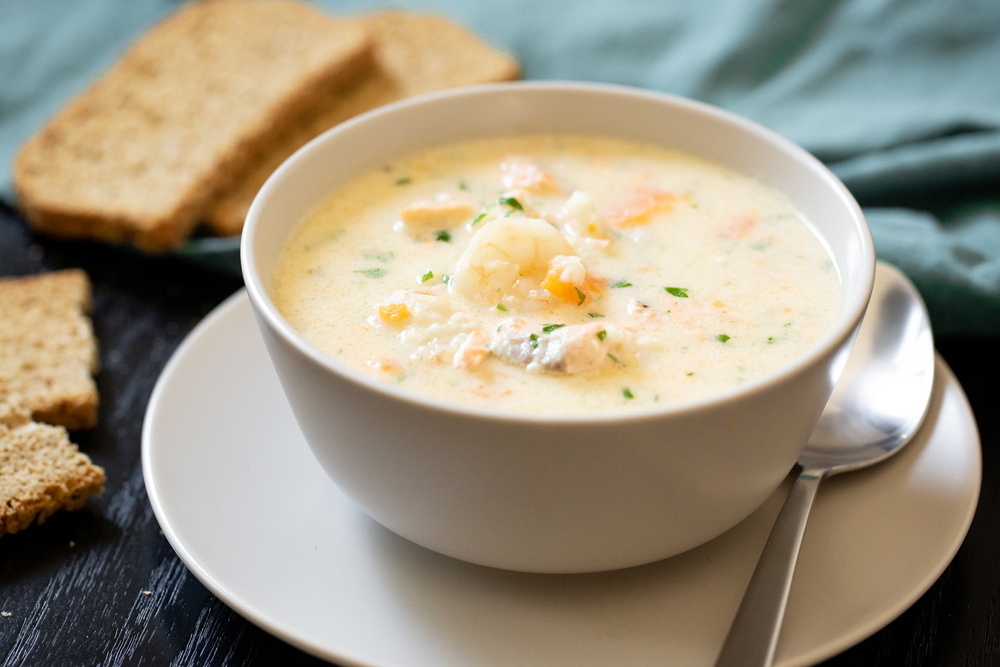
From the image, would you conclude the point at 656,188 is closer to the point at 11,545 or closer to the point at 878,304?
the point at 878,304

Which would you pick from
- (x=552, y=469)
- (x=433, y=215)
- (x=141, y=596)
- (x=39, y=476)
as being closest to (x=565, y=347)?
(x=552, y=469)

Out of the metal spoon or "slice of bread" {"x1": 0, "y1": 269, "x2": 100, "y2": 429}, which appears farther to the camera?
"slice of bread" {"x1": 0, "y1": 269, "x2": 100, "y2": 429}

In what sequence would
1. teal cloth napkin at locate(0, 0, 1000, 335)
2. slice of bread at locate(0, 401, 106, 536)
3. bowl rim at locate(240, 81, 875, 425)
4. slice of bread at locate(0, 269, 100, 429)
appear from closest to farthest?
bowl rim at locate(240, 81, 875, 425)
slice of bread at locate(0, 401, 106, 536)
slice of bread at locate(0, 269, 100, 429)
teal cloth napkin at locate(0, 0, 1000, 335)

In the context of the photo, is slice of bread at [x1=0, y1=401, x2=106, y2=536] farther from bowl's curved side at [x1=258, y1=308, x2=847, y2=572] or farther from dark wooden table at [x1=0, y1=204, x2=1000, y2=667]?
bowl's curved side at [x1=258, y1=308, x2=847, y2=572]

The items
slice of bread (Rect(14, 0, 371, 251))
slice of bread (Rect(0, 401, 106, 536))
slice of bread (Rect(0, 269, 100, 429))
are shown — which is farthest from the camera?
slice of bread (Rect(14, 0, 371, 251))

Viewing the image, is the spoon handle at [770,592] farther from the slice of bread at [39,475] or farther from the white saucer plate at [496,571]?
the slice of bread at [39,475]

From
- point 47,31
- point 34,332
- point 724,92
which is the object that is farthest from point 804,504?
point 47,31

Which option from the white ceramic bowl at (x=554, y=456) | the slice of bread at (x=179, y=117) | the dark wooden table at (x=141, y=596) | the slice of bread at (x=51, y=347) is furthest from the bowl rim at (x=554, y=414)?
the slice of bread at (x=179, y=117)

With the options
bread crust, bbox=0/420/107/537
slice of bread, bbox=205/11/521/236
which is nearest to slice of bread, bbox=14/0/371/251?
slice of bread, bbox=205/11/521/236
